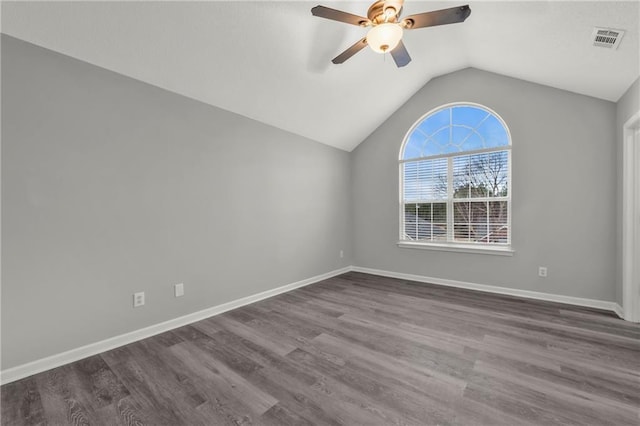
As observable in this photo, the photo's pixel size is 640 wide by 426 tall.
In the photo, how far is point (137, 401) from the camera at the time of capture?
63.7 inches

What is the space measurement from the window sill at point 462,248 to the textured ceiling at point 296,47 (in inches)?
79.8

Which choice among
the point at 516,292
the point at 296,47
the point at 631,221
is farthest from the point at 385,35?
the point at 516,292

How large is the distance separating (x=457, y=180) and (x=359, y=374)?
3287mm

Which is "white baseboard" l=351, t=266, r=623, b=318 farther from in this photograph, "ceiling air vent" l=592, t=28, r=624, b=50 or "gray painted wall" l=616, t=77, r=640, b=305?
"ceiling air vent" l=592, t=28, r=624, b=50

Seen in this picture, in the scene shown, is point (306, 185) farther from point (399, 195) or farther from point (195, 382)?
point (195, 382)

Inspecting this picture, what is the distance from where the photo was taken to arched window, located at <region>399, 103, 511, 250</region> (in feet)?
12.2

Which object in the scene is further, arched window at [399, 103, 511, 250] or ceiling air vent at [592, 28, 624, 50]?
arched window at [399, 103, 511, 250]

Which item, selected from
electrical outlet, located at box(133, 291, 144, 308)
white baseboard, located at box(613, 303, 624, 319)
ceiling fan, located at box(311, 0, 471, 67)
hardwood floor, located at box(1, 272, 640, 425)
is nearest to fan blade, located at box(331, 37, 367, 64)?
ceiling fan, located at box(311, 0, 471, 67)

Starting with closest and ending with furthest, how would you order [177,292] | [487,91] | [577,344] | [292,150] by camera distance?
[577,344] < [177,292] < [487,91] < [292,150]

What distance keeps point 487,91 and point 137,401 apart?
4.94 meters

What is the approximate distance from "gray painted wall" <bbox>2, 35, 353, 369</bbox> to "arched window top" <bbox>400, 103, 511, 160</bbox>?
240 centimetres

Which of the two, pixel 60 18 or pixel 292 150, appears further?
pixel 292 150

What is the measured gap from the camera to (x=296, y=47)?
103 inches

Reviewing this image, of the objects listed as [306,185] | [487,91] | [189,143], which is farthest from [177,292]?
[487,91]
